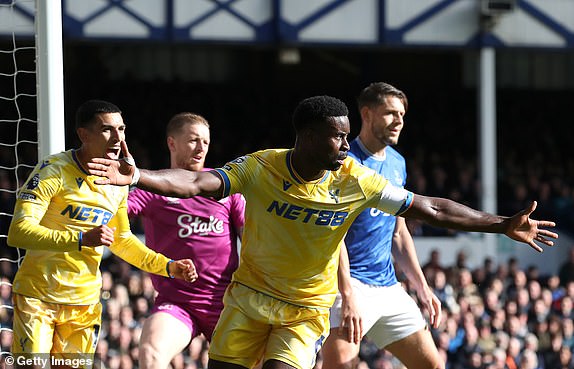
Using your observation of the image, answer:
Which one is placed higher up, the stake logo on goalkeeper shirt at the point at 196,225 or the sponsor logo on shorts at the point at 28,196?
the sponsor logo on shorts at the point at 28,196

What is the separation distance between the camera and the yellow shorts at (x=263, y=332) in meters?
5.66

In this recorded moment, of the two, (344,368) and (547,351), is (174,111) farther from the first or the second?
(344,368)

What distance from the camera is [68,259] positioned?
6.16 meters

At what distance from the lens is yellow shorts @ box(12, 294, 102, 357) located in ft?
19.8

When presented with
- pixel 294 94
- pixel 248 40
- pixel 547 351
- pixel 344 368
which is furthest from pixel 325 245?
pixel 294 94

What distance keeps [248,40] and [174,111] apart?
14.2ft

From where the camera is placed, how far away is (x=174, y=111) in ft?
70.6

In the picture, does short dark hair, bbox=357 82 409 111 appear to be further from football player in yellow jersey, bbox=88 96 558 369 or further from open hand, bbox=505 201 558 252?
open hand, bbox=505 201 558 252

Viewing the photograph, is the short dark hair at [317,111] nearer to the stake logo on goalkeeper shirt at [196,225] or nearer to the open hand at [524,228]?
the open hand at [524,228]

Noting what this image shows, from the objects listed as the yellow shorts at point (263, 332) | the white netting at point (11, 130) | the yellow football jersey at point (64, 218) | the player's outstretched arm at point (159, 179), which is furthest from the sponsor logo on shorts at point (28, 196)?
the white netting at point (11, 130)

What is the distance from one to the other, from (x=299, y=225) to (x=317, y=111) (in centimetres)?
62

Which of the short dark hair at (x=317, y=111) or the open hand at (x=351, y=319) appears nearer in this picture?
the short dark hair at (x=317, y=111)

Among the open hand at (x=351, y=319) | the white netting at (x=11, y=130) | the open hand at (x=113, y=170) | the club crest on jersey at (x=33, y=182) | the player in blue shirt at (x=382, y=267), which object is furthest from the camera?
the white netting at (x=11, y=130)

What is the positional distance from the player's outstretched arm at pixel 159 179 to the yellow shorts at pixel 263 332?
0.69 meters
